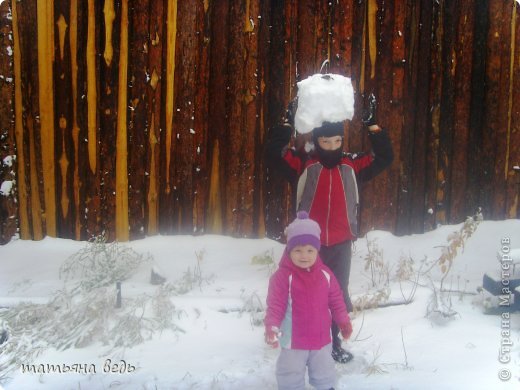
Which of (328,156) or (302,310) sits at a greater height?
(328,156)

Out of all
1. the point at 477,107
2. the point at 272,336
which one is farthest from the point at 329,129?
the point at 477,107

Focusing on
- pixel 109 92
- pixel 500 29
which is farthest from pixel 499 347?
pixel 109 92

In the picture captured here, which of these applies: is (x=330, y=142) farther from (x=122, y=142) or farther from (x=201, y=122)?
(x=122, y=142)

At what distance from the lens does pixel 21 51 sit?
165 inches

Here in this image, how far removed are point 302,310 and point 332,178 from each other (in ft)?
2.78

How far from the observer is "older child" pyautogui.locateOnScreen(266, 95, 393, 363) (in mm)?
3062

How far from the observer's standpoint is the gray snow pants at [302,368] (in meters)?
2.66

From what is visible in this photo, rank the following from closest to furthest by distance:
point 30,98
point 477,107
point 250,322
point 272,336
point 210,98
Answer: point 272,336
point 250,322
point 30,98
point 210,98
point 477,107

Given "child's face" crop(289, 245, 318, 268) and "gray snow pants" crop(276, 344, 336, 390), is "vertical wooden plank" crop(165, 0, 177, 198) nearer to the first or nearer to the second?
"child's face" crop(289, 245, 318, 268)

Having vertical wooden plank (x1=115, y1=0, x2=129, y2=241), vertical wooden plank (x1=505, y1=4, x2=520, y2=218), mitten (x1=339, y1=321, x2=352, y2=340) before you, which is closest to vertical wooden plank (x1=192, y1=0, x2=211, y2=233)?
vertical wooden plank (x1=115, y1=0, x2=129, y2=241)

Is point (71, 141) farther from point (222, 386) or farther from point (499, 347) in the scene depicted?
point (499, 347)

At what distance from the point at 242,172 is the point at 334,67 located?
3.82ft

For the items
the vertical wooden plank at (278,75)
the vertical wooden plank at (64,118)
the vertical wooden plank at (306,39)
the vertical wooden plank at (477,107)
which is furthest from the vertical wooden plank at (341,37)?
the vertical wooden plank at (64,118)

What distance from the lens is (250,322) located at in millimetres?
3484
